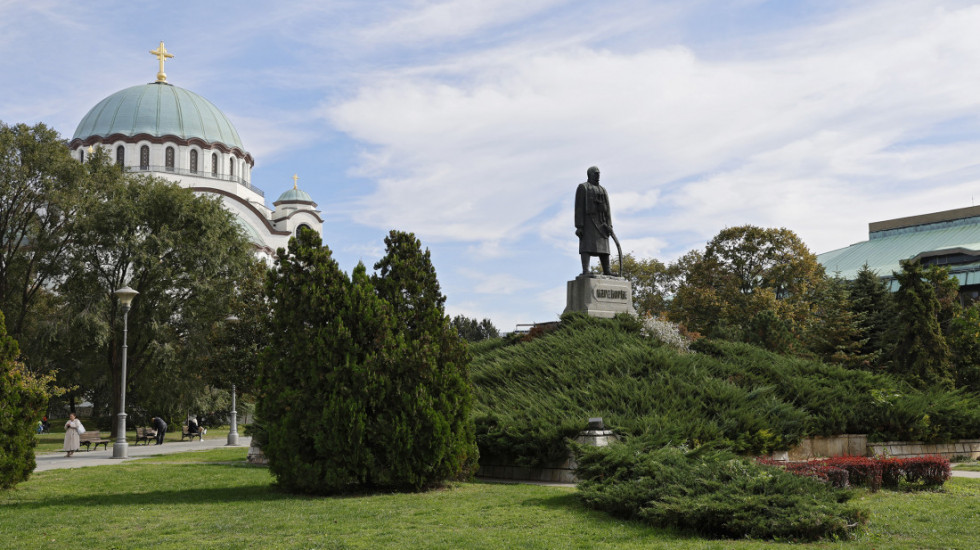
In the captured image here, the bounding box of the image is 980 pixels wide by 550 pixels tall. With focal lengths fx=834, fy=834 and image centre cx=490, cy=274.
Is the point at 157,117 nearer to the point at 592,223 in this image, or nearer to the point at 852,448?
the point at 592,223

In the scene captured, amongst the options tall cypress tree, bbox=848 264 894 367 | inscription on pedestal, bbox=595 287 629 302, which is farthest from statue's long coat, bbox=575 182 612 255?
tall cypress tree, bbox=848 264 894 367

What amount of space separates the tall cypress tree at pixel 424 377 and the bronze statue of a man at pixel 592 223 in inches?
337

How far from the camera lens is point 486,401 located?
1538 centimetres

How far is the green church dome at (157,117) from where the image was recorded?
52.7 meters

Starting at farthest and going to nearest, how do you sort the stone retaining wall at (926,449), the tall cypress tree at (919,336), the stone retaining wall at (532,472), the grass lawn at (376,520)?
the tall cypress tree at (919,336)
the stone retaining wall at (926,449)
the stone retaining wall at (532,472)
the grass lawn at (376,520)

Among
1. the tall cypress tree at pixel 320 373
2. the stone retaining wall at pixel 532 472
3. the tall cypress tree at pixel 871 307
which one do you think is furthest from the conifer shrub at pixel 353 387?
the tall cypress tree at pixel 871 307

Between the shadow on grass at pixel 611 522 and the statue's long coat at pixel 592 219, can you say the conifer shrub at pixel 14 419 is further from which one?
the statue's long coat at pixel 592 219

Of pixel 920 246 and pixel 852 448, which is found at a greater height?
pixel 920 246

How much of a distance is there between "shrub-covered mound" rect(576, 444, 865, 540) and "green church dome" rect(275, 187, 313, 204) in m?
54.5

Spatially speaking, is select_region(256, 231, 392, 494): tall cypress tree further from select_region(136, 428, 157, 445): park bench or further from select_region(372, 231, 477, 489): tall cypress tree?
select_region(136, 428, 157, 445): park bench

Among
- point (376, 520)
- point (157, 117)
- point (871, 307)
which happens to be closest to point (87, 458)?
point (376, 520)

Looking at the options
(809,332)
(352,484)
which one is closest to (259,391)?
(352,484)

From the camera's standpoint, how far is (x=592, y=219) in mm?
20594

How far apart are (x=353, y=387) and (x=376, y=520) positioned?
286cm
